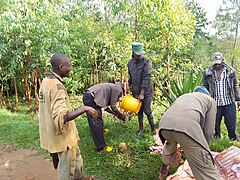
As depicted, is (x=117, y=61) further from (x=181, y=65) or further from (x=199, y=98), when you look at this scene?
(x=199, y=98)

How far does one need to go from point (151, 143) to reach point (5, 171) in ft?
7.52

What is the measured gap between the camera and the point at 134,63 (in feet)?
14.6

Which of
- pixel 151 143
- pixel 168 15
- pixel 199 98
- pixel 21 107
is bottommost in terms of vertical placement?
pixel 21 107

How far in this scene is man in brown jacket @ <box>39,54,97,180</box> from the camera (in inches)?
93.9

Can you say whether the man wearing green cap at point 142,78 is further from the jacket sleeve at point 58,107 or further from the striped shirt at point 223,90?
the jacket sleeve at point 58,107

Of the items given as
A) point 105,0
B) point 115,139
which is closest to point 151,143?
point 115,139

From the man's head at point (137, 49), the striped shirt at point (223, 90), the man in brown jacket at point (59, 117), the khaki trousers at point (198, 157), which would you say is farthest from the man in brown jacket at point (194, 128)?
the man's head at point (137, 49)

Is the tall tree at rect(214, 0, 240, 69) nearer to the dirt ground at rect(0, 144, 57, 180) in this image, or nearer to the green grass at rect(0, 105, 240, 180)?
the green grass at rect(0, 105, 240, 180)

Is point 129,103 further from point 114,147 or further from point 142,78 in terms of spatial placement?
point 114,147

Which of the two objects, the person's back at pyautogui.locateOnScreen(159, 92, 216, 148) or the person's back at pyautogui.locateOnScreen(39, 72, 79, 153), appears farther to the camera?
the person's back at pyautogui.locateOnScreen(39, 72, 79, 153)

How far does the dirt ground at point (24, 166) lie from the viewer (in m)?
3.71

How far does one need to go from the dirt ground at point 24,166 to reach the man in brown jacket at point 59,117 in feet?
3.34

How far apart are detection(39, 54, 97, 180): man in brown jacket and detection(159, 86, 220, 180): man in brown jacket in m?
0.72

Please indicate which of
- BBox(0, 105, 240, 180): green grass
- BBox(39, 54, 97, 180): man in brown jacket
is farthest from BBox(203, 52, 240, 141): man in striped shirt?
BBox(39, 54, 97, 180): man in brown jacket
